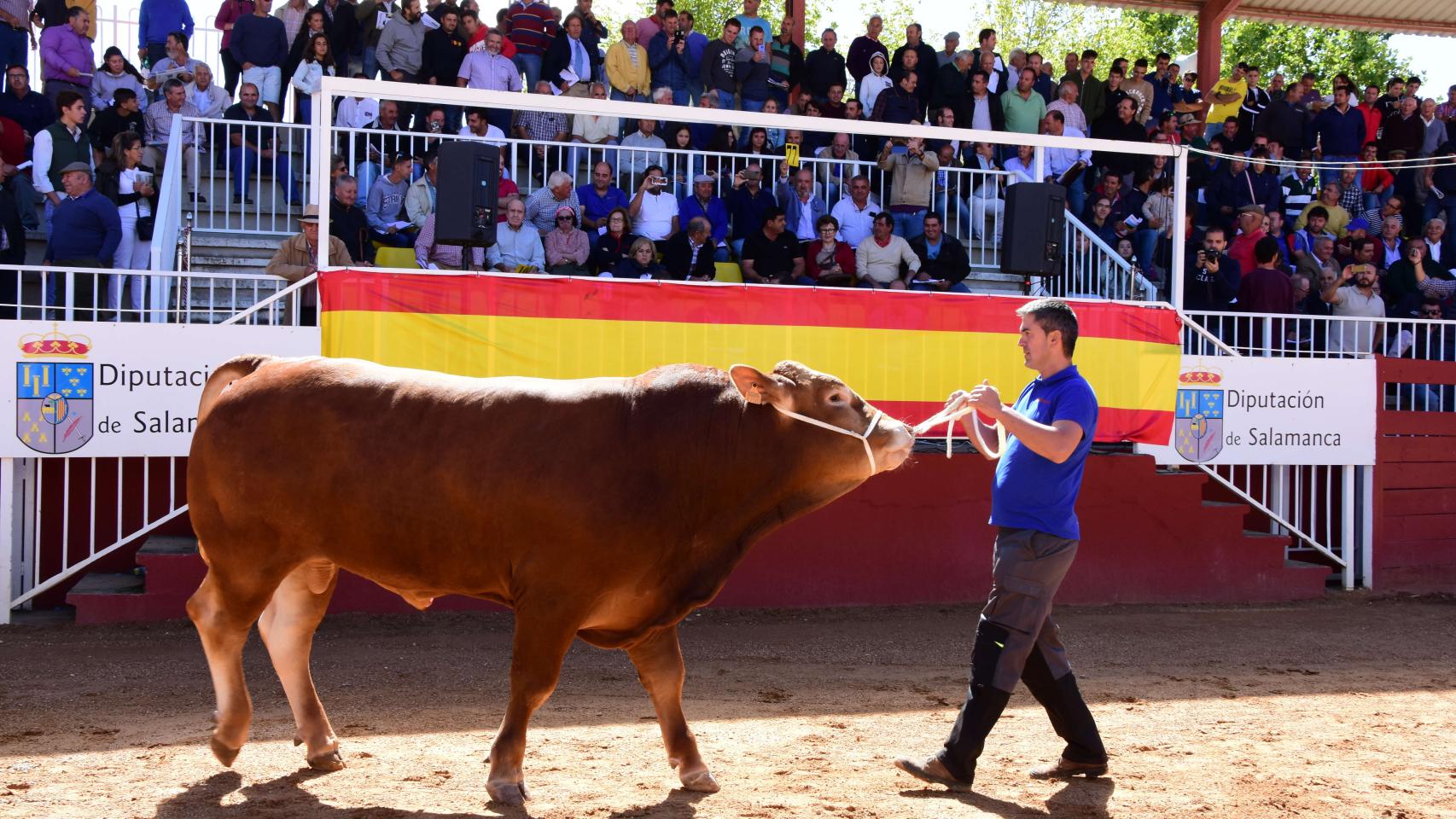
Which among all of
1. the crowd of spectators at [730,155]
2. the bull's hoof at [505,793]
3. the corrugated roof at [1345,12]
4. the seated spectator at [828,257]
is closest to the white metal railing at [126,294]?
the crowd of spectators at [730,155]

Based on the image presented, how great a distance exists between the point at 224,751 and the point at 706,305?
5.07m

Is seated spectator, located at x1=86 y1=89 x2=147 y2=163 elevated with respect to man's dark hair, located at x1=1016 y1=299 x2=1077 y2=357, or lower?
elevated

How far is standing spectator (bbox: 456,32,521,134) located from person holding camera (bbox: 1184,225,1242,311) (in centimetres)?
708

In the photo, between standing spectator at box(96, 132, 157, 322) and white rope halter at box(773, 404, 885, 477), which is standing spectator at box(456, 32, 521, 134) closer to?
standing spectator at box(96, 132, 157, 322)

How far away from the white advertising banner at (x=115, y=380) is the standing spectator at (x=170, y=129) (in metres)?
3.23

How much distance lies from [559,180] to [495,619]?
182 inches

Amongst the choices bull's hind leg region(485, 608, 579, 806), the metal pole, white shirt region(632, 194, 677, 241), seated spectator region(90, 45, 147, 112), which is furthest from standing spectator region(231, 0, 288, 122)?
bull's hind leg region(485, 608, 579, 806)

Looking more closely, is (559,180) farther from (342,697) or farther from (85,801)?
(85,801)

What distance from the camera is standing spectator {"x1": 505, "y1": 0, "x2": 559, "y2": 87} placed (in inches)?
561

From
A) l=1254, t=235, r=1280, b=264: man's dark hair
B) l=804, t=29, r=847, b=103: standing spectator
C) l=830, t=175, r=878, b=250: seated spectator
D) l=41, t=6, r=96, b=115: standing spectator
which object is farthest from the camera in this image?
l=804, t=29, r=847, b=103: standing spectator

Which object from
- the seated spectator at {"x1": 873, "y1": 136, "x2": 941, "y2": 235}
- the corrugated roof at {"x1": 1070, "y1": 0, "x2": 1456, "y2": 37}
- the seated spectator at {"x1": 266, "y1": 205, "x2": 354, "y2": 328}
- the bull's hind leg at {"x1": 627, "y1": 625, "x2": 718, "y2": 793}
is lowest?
the bull's hind leg at {"x1": 627, "y1": 625, "x2": 718, "y2": 793}

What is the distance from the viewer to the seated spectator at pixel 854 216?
1320 centimetres

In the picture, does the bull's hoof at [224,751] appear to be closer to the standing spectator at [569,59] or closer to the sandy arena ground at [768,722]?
the sandy arena ground at [768,722]

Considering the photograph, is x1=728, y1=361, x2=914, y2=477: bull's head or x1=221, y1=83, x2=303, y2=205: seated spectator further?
x1=221, y1=83, x2=303, y2=205: seated spectator
